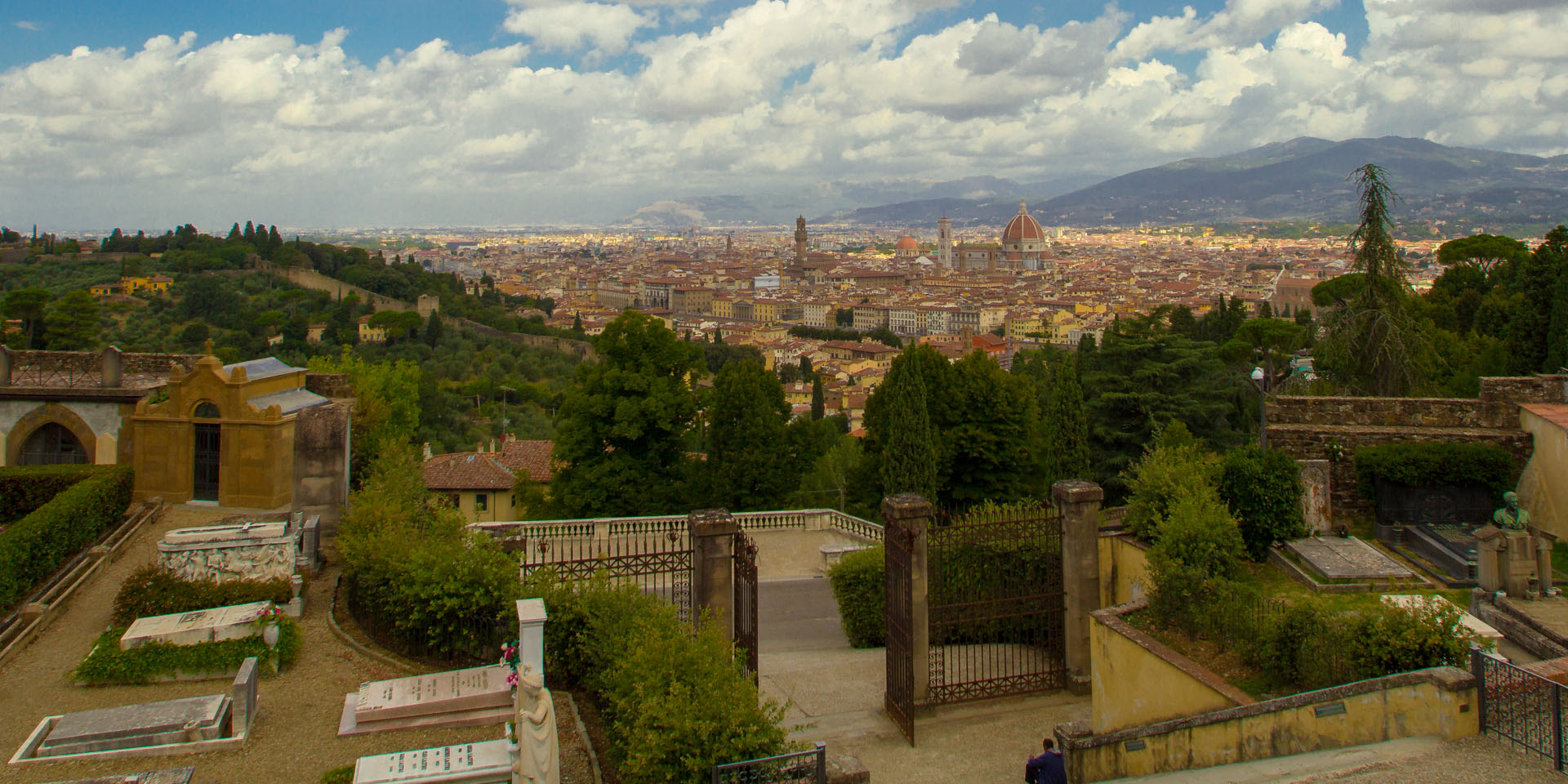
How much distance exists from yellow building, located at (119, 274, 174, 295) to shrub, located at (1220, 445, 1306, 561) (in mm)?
61505

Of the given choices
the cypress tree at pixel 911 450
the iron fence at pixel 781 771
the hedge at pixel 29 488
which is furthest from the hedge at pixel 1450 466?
the hedge at pixel 29 488

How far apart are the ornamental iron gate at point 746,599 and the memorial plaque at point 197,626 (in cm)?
300

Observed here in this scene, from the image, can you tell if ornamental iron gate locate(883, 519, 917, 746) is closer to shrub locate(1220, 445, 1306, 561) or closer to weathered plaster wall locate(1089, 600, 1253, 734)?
weathered plaster wall locate(1089, 600, 1253, 734)

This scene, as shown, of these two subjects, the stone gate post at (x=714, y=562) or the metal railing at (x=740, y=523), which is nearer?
the stone gate post at (x=714, y=562)

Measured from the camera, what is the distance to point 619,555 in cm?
A: 705

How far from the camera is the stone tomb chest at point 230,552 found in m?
7.14

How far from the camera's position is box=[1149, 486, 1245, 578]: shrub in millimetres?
7098

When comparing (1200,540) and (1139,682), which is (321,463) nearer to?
(1139,682)

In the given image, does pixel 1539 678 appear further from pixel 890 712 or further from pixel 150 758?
pixel 150 758

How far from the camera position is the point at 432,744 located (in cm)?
534

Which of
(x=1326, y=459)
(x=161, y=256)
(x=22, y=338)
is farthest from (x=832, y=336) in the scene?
(x=1326, y=459)

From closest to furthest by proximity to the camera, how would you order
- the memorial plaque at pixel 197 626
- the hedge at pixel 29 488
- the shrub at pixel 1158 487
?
the memorial plaque at pixel 197 626
the shrub at pixel 1158 487
the hedge at pixel 29 488

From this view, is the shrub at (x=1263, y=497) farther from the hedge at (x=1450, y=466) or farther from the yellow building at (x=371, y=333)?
the yellow building at (x=371, y=333)

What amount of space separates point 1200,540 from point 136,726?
6352mm
